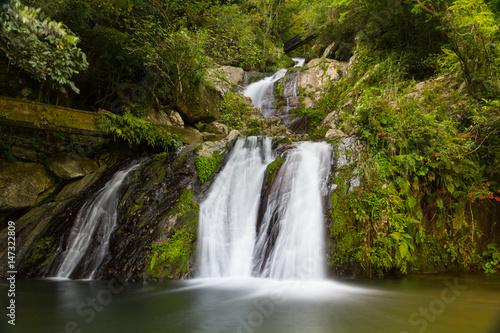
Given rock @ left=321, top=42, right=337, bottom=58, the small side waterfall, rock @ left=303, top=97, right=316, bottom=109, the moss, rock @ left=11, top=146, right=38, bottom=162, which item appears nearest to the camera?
the moss

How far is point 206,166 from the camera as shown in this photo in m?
6.57

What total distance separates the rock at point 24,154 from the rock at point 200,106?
493 centimetres

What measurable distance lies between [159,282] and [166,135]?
16.2 ft

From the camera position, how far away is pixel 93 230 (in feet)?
18.4

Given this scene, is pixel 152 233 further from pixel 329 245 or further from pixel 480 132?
pixel 480 132

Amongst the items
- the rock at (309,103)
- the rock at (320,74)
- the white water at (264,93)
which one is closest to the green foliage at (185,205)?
the white water at (264,93)

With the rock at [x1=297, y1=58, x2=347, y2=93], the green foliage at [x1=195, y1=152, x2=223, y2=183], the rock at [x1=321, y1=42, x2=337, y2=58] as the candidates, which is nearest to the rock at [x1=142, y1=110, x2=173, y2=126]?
the green foliage at [x1=195, y1=152, x2=223, y2=183]

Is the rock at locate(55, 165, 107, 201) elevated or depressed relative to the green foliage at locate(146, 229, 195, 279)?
elevated

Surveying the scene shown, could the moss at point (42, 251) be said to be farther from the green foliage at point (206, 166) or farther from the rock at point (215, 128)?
the rock at point (215, 128)

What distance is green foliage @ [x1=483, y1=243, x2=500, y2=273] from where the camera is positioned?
4797mm

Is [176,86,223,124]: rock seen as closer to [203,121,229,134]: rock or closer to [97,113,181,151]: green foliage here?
[203,121,229,134]: rock

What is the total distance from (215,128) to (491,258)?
9329mm

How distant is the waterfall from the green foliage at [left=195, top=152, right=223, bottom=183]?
31 centimetres

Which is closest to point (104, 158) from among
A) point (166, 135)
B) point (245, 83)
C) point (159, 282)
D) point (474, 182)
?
point (166, 135)
